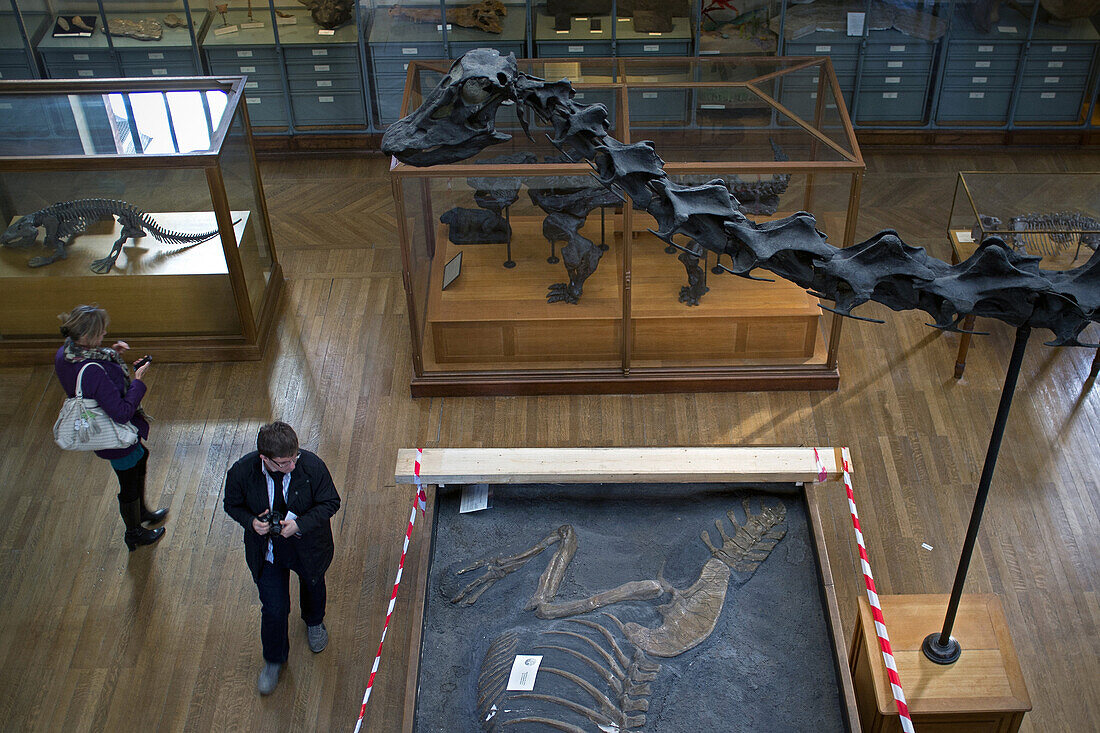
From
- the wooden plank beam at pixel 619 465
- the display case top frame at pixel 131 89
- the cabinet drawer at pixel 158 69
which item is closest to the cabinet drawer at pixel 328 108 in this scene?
the cabinet drawer at pixel 158 69

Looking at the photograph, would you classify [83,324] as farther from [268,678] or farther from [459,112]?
[459,112]

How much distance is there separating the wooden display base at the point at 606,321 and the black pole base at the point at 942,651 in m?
2.64

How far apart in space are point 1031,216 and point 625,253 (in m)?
3.00

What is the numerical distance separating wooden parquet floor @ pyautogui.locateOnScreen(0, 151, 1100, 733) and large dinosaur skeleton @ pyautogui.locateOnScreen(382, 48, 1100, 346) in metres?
3.02

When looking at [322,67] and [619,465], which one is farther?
[322,67]

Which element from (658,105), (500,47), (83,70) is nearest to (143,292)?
(83,70)

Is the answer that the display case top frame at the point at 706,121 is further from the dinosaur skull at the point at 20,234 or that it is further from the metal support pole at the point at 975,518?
the dinosaur skull at the point at 20,234

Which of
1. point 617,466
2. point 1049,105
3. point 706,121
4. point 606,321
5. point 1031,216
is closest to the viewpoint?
point 617,466

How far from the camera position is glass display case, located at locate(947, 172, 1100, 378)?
706 centimetres

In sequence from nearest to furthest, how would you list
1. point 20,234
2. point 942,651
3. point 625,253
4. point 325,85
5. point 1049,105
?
1. point 942,651
2. point 625,253
3. point 20,234
4. point 1049,105
5. point 325,85

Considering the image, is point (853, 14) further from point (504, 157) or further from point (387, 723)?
point (387, 723)

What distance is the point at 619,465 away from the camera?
5.39 metres

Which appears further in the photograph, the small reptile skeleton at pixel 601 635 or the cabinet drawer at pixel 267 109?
the cabinet drawer at pixel 267 109

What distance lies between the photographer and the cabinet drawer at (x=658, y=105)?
6750mm
